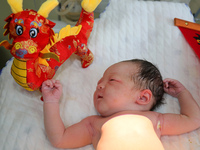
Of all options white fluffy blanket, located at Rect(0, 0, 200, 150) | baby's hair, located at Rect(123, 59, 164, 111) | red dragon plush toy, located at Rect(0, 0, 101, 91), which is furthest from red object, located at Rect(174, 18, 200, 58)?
red dragon plush toy, located at Rect(0, 0, 101, 91)

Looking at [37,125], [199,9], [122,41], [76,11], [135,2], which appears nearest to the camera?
[37,125]

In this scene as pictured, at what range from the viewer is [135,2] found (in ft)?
4.60

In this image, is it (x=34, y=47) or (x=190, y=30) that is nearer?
(x=34, y=47)

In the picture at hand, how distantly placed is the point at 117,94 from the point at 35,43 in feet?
1.31

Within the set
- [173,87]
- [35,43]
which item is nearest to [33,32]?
[35,43]

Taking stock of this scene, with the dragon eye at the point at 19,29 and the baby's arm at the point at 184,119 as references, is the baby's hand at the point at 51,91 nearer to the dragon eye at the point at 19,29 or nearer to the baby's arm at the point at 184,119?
the dragon eye at the point at 19,29

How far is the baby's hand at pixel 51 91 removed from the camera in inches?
36.9

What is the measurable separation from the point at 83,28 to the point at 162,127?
2.17 feet

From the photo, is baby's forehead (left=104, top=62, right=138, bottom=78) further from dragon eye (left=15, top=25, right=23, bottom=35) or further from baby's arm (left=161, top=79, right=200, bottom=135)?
dragon eye (left=15, top=25, right=23, bottom=35)

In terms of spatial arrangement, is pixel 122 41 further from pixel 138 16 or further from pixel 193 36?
pixel 193 36

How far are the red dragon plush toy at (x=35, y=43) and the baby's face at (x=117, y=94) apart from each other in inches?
9.9

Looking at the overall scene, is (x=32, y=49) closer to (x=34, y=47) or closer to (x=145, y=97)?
(x=34, y=47)

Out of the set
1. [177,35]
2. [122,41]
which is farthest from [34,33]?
[177,35]

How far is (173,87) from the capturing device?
106 centimetres
